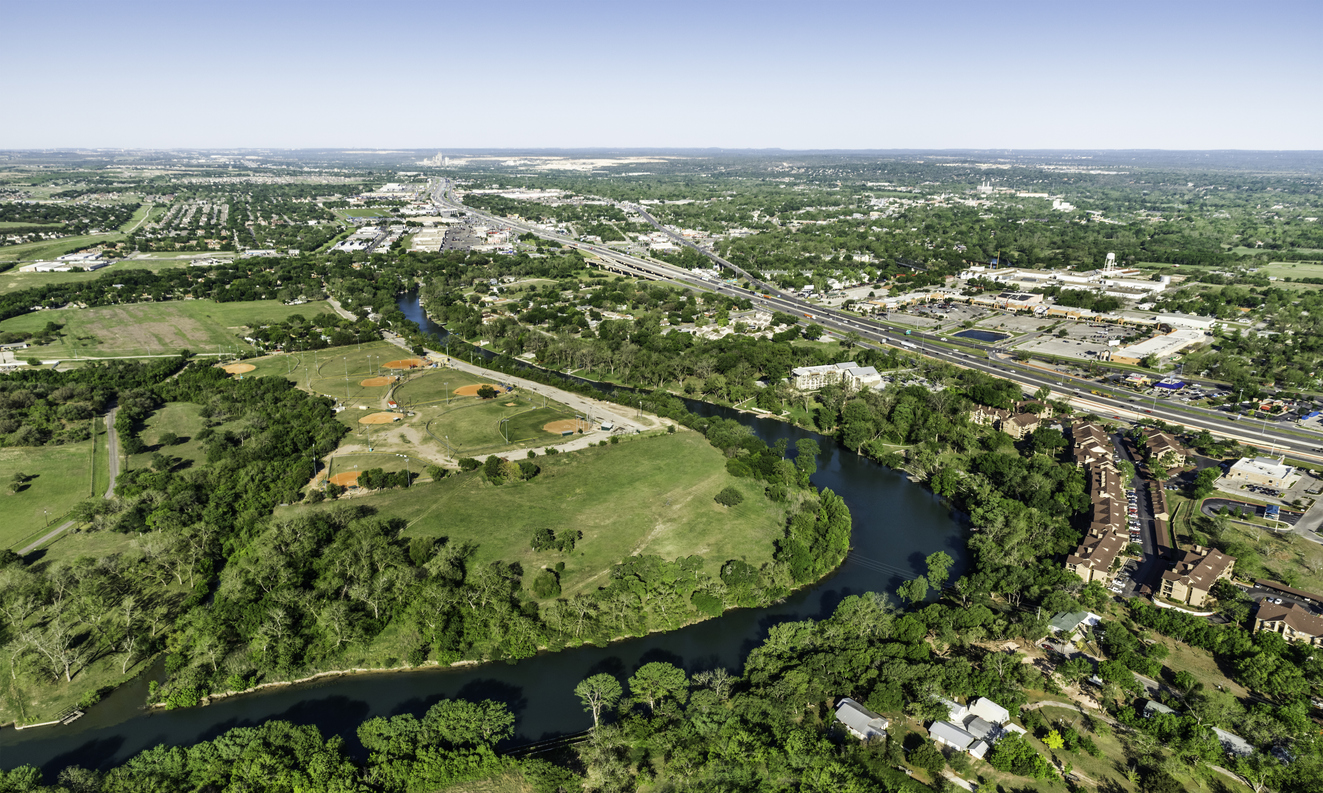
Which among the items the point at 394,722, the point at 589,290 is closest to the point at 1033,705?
the point at 394,722

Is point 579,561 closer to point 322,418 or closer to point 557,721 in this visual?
point 557,721

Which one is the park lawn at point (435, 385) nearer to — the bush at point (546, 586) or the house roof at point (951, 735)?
the bush at point (546, 586)

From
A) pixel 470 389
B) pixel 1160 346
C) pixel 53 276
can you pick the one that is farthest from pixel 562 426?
pixel 53 276

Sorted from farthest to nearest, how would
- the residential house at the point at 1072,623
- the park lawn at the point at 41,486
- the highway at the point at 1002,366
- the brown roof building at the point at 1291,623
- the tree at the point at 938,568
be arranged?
the highway at the point at 1002,366 → the park lawn at the point at 41,486 → the tree at the point at 938,568 → the residential house at the point at 1072,623 → the brown roof building at the point at 1291,623

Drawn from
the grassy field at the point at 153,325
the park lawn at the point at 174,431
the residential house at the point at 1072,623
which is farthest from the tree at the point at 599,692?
Result: the grassy field at the point at 153,325

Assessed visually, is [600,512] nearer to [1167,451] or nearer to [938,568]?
[938,568]

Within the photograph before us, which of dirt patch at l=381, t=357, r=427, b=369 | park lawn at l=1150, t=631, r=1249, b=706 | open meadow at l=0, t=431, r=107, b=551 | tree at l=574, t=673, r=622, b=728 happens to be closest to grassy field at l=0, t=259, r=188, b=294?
dirt patch at l=381, t=357, r=427, b=369

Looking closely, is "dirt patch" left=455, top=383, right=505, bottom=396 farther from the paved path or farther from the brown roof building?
the brown roof building
